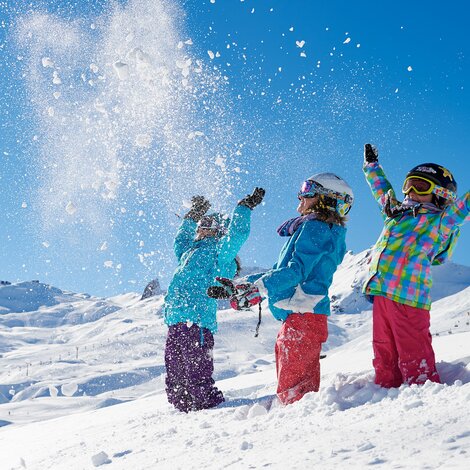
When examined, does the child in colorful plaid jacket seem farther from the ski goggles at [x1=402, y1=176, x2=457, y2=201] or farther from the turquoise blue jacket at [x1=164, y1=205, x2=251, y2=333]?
the turquoise blue jacket at [x1=164, y1=205, x2=251, y2=333]

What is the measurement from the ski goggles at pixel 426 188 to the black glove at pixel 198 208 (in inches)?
108

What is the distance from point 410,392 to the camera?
9.57 feet

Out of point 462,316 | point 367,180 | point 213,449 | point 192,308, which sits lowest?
point 462,316

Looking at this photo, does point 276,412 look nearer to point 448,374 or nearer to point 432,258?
point 448,374

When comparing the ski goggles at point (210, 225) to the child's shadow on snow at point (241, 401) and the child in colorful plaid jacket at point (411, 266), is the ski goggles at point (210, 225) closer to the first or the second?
the child's shadow on snow at point (241, 401)

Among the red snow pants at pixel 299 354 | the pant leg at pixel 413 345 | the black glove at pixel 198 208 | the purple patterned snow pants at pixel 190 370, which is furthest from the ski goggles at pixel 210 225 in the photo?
the pant leg at pixel 413 345

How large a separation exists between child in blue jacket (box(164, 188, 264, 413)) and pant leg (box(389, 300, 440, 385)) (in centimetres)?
186

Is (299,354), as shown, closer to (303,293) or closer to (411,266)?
(303,293)

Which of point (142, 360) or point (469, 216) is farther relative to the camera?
A: point (142, 360)

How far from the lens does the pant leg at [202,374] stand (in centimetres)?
500

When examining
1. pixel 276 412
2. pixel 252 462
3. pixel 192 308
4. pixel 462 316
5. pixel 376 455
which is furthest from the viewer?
pixel 462 316

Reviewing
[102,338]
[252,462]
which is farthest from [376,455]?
[102,338]

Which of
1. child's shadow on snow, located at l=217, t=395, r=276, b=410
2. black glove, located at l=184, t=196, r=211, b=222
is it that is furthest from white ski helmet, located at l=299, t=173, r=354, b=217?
black glove, located at l=184, t=196, r=211, b=222

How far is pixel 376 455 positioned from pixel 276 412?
4.22 ft
